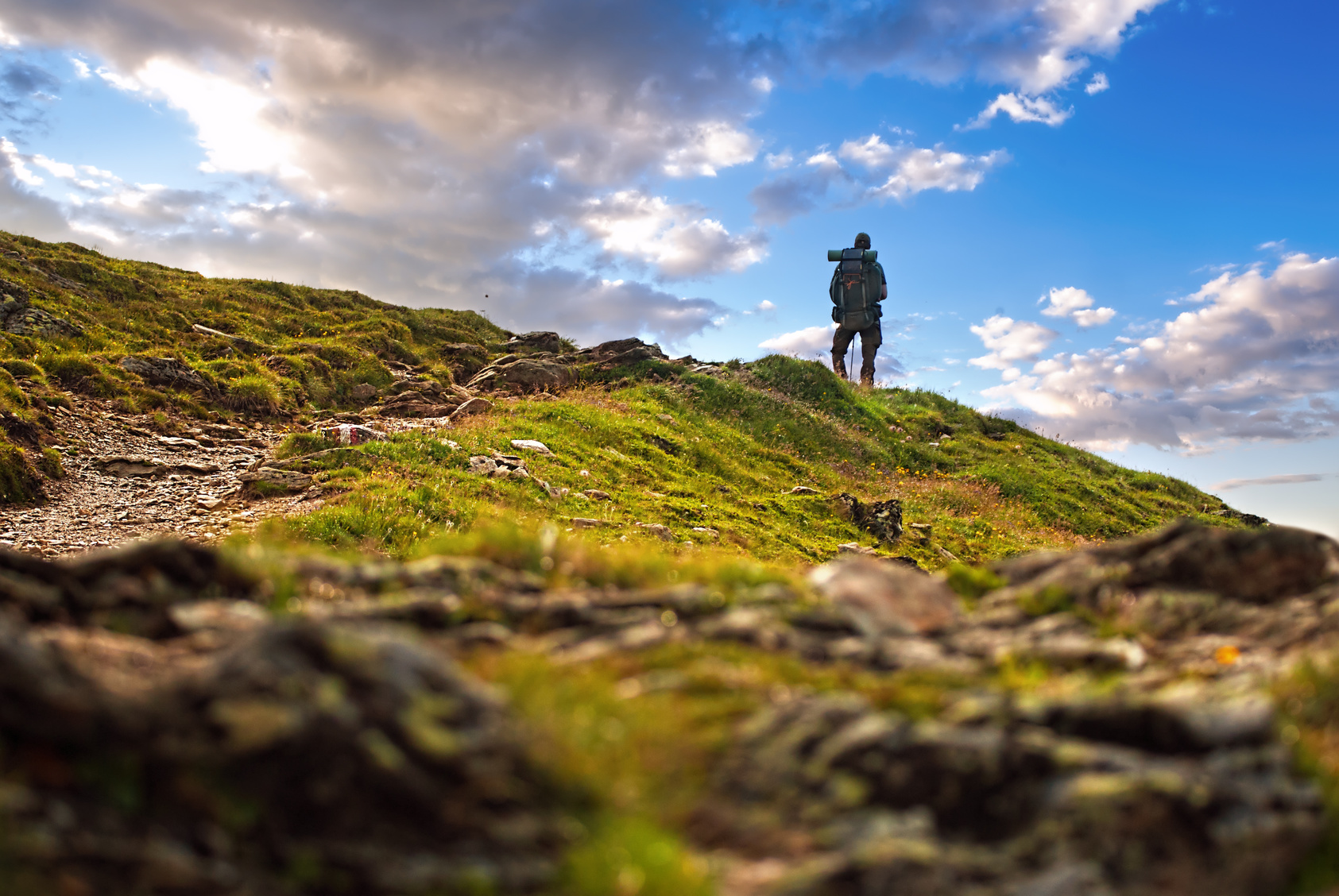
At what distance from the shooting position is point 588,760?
3713mm

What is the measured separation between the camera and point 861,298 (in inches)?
1794

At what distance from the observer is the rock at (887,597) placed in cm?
552

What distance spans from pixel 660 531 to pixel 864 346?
111 ft

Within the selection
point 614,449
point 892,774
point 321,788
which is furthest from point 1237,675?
point 614,449

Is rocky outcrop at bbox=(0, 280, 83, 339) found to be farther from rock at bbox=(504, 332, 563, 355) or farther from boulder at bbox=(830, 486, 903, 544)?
boulder at bbox=(830, 486, 903, 544)

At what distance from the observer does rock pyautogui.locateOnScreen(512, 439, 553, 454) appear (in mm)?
20581

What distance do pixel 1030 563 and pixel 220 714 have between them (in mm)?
6369

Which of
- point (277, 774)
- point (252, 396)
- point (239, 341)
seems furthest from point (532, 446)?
point (239, 341)

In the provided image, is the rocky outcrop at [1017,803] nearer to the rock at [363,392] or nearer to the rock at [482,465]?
the rock at [482,465]

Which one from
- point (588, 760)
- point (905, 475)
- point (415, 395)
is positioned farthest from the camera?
point (905, 475)

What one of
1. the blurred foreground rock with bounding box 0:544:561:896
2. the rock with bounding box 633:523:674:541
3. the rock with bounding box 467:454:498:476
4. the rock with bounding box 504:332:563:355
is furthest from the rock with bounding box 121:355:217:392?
the blurred foreground rock with bounding box 0:544:561:896

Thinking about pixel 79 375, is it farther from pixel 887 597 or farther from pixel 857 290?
pixel 857 290

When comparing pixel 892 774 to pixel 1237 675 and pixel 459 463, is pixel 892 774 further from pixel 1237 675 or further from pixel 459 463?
pixel 459 463

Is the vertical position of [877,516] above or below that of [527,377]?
below
